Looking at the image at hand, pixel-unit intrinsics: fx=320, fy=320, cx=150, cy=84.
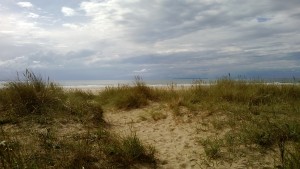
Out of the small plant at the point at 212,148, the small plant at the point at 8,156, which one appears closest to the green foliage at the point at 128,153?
the small plant at the point at 212,148

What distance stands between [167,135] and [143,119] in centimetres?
166

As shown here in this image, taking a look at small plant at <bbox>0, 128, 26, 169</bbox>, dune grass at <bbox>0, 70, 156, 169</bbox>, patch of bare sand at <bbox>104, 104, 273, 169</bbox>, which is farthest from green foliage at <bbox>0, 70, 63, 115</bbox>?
small plant at <bbox>0, 128, 26, 169</bbox>

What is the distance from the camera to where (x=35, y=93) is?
784 cm

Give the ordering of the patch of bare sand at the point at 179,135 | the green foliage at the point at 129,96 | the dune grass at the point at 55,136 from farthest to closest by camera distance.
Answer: the green foliage at the point at 129,96, the patch of bare sand at the point at 179,135, the dune grass at the point at 55,136

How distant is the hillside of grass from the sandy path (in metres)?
0.10

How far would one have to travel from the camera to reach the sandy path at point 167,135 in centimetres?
557

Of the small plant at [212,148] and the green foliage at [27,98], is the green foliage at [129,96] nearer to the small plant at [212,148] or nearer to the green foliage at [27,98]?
the green foliage at [27,98]

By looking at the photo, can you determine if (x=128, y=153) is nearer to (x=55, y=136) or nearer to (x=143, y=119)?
(x=55, y=136)

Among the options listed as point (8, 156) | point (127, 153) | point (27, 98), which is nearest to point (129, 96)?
point (27, 98)

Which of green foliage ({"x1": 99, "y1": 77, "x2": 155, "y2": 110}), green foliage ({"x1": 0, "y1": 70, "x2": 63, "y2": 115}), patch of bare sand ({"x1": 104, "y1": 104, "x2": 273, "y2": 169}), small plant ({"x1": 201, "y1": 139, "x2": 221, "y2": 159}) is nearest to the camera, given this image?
patch of bare sand ({"x1": 104, "y1": 104, "x2": 273, "y2": 169})

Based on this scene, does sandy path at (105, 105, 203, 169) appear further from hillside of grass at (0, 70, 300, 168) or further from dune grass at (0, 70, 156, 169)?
dune grass at (0, 70, 156, 169)

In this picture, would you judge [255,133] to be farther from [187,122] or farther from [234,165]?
[187,122]

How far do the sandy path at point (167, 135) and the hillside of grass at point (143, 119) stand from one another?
0.10 meters

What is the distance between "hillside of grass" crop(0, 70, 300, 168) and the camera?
507 cm
